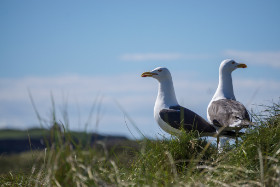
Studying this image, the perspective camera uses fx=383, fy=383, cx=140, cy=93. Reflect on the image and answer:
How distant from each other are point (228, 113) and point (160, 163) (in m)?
2.15

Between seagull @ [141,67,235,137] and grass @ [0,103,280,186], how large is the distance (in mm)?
946

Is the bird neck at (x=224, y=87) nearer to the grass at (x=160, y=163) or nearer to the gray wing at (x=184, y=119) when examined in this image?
the gray wing at (x=184, y=119)

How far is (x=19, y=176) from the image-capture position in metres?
5.40

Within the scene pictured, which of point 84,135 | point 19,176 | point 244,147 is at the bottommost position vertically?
point 19,176

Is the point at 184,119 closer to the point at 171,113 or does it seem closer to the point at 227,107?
the point at 171,113

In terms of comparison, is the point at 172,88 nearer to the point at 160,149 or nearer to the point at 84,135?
the point at 160,149

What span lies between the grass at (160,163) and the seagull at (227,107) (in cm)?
59

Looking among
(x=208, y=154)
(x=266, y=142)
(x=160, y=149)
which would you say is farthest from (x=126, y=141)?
(x=266, y=142)

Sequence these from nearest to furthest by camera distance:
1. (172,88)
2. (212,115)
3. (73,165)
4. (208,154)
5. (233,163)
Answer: (73,165)
(233,163)
(208,154)
(212,115)
(172,88)

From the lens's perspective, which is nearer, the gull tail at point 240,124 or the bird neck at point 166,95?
the gull tail at point 240,124

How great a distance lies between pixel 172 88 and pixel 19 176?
12.0 ft

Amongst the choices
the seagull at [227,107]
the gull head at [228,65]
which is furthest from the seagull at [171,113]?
the gull head at [228,65]

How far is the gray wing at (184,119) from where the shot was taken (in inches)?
274

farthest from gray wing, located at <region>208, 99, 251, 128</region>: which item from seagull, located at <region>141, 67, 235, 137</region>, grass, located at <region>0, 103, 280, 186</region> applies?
grass, located at <region>0, 103, 280, 186</region>
